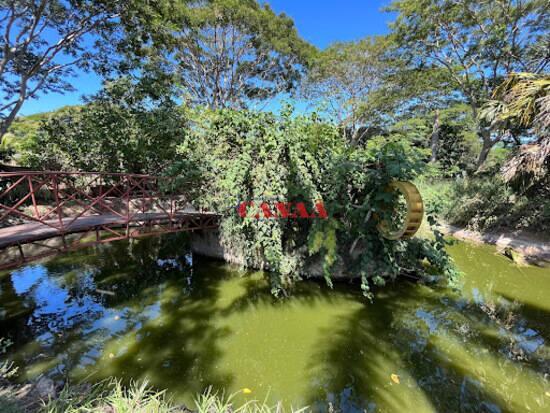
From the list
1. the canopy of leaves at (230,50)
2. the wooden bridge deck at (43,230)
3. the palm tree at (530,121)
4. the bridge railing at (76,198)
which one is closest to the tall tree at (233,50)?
the canopy of leaves at (230,50)

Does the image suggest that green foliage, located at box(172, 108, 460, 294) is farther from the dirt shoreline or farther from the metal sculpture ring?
the dirt shoreline

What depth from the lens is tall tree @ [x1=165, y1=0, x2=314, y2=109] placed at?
1044cm

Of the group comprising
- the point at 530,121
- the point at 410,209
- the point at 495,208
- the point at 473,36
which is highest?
the point at 473,36

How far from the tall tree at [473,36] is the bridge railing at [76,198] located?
980 cm

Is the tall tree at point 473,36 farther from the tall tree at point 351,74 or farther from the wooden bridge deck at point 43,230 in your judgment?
the wooden bridge deck at point 43,230

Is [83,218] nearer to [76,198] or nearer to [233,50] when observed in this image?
[76,198]

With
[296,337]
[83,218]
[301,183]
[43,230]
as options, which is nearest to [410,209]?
[301,183]

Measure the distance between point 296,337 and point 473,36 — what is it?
43.3ft

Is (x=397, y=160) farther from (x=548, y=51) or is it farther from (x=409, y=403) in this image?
(x=548, y=51)

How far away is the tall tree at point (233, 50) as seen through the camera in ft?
34.2

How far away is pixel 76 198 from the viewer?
24.5 feet

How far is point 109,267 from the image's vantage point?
18.5ft

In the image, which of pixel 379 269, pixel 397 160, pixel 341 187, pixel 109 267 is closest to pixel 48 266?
pixel 109 267

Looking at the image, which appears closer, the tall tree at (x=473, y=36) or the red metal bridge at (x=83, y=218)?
the red metal bridge at (x=83, y=218)
